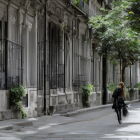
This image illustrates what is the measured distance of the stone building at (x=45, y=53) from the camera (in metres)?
15.3

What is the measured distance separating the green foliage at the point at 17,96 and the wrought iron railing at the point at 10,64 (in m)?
0.28

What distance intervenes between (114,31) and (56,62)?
10249 millimetres

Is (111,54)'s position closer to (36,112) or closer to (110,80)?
(110,80)

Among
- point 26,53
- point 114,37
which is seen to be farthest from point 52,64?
point 114,37

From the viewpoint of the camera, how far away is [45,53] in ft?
61.3

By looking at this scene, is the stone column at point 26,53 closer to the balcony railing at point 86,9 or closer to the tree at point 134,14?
the tree at point 134,14

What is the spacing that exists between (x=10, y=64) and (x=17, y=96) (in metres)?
1.37

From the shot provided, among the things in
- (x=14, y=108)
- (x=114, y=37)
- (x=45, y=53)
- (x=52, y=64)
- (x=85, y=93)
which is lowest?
(x=14, y=108)

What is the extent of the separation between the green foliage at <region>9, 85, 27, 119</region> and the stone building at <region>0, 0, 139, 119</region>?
0.76 ft

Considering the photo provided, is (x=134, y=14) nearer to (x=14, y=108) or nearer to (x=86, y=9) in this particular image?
(x=14, y=108)

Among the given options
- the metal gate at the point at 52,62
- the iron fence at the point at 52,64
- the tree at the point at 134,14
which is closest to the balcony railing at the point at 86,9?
the metal gate at the point at 52,62

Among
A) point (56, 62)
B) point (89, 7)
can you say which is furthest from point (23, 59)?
point (89, 7)

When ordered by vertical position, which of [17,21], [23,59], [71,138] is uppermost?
[17,21]

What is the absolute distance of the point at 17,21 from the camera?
1641 centimetres
